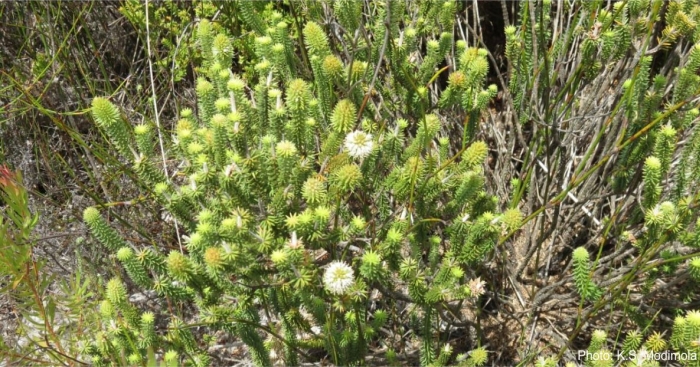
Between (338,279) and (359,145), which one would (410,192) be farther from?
(338,279)

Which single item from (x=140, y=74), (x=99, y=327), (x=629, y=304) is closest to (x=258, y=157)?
(x=99, y=327)

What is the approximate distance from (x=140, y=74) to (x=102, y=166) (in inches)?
27.2

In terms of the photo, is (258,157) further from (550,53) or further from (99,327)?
(550,53)

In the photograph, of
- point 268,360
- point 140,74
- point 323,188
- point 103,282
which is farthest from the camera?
point 140,74

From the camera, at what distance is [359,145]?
5.57ft

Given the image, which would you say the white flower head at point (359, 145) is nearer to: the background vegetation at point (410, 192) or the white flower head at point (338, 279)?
the background vegetation at point (410, 192)

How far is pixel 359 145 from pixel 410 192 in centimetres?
26

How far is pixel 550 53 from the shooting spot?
229 cm

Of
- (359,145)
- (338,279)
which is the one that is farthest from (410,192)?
(338,279)

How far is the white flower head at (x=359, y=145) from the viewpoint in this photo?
1.70m

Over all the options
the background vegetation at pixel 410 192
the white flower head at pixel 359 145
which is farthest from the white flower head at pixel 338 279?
the white flower head at pixel 359 145

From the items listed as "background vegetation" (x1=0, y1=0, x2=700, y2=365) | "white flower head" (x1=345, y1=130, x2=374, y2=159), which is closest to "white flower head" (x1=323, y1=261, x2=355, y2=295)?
"background vegetation" (x1=0, y1=0, x2=700, y2=365)

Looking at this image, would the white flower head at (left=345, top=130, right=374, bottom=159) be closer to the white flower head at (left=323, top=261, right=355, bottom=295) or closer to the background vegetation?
the background vegetation

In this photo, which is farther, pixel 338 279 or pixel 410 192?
pixel 410 192
